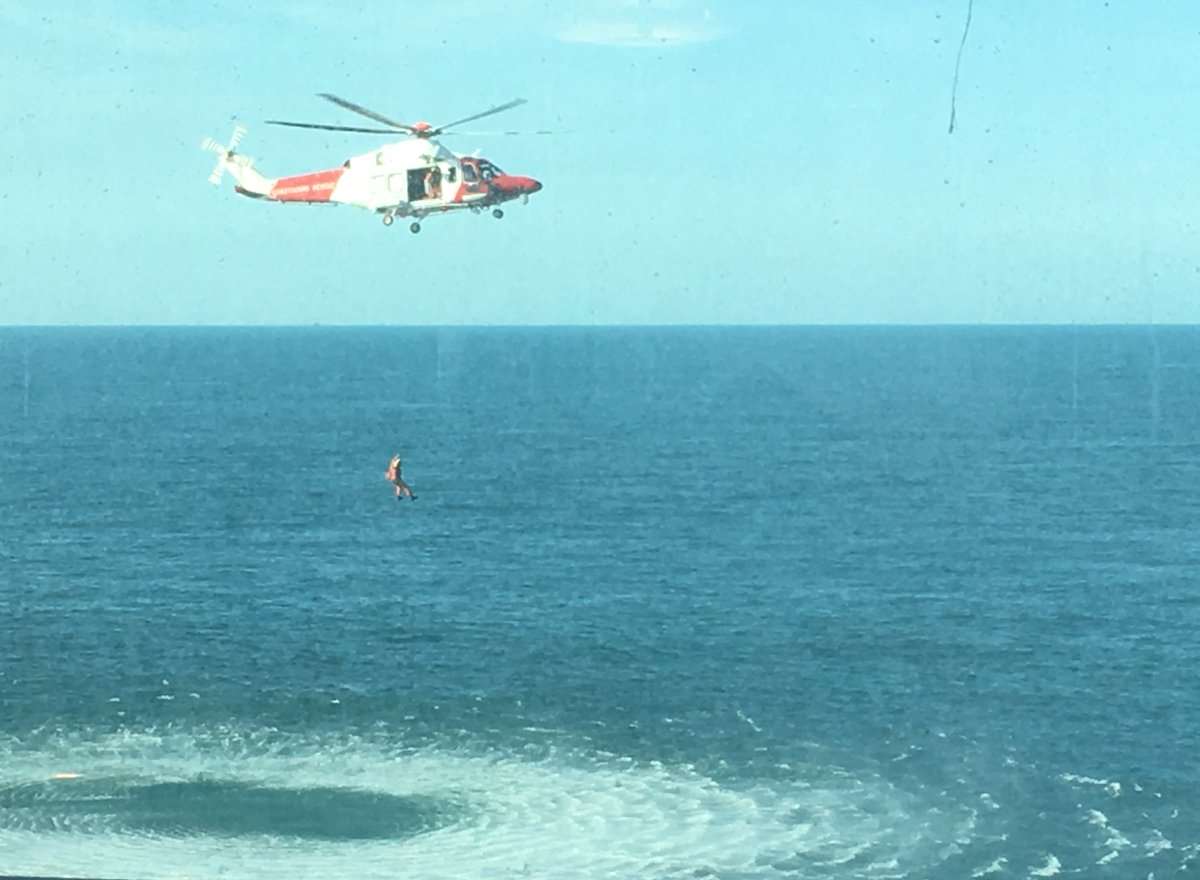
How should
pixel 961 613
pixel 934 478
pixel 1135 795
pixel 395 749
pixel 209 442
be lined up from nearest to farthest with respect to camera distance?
pixel 1135 795, pixel 395 749, pixel 961 613, pixel 934 478, pixel 209 442

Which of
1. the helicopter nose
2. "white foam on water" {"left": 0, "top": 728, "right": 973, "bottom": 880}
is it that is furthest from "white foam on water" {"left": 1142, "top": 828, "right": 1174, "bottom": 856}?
the helicopter nose

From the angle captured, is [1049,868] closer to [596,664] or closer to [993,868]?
[993,868]

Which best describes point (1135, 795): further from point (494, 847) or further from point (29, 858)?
point (29, 858)

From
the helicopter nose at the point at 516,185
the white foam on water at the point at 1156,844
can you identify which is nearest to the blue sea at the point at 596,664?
the white foam on water at the point at 1156,844

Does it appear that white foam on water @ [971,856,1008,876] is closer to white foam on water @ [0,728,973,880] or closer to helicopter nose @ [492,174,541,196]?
white foam on water @ [0,728,973,880]

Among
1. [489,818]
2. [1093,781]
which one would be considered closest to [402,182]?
[489,818]

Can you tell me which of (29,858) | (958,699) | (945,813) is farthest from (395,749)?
(958,699)
